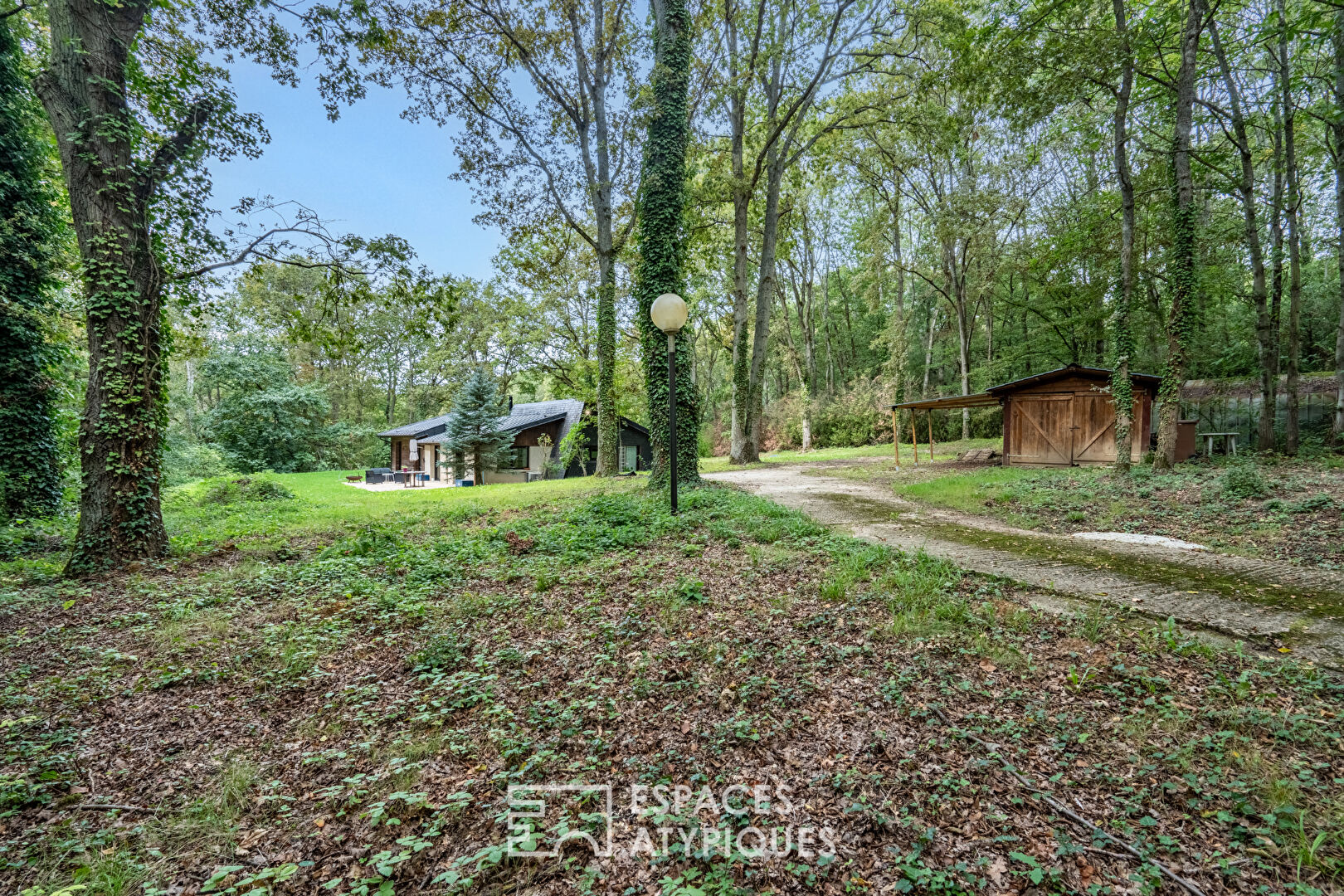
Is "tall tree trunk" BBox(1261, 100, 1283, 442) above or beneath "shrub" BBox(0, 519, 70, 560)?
above

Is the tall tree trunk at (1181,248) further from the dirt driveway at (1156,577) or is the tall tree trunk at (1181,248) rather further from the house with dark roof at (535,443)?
the house with dark roof at (535,443)

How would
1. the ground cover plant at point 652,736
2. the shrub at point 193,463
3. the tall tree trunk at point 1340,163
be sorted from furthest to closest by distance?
the shrub at point 193,463
the tall tree trunk at point 1340,163
the ground cover plant at point 652,736

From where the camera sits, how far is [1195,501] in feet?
24.5

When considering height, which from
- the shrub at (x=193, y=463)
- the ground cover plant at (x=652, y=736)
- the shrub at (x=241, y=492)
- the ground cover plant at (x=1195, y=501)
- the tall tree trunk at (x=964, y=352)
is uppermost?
the tall tree trunk at (x=964, y=352)

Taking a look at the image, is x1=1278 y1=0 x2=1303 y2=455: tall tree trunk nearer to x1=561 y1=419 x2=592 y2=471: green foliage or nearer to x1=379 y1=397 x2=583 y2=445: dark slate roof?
x1=561 y1=419 x2=592 y2=471: green foliage

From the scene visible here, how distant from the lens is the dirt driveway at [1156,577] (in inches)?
133

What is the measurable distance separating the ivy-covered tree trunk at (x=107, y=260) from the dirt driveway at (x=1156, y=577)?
27.8 feet

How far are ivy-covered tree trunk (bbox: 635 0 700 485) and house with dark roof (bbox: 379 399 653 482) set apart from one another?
11736 mm

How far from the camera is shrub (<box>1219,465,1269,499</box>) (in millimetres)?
7387

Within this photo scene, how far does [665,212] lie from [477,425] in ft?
49.3

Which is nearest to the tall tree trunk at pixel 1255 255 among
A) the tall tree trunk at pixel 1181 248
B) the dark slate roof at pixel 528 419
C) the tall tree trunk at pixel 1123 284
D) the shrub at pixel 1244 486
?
the tall tree trunk at pixel 1181 248

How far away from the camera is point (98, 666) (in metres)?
3.35

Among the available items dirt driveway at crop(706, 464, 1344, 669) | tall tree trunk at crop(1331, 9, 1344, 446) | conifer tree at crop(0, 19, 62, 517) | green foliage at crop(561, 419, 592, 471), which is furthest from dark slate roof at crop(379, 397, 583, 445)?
tall tree trunk at crop(1331, 9, 1344, 446)

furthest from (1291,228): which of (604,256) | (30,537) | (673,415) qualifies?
(30,537)
